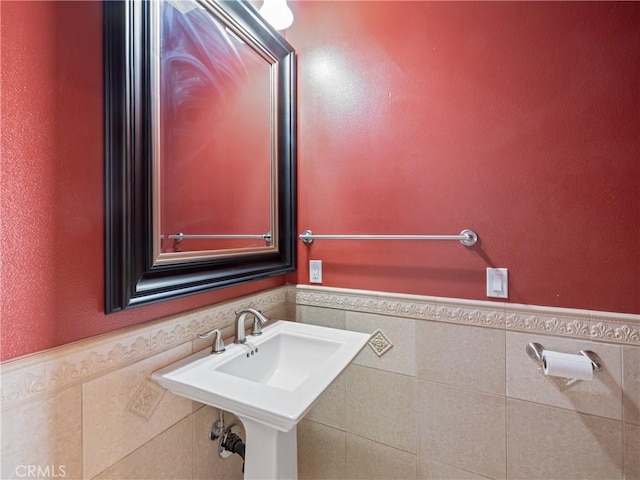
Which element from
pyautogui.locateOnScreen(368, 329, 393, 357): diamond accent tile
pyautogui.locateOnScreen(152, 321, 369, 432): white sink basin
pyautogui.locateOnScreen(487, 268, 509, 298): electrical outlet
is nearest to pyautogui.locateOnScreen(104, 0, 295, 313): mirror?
pyautogui.locateOnScreen(152, 321, 369, 432): white sink basin

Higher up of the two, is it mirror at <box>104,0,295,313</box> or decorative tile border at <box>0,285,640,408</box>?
mirror at <box>104,0,295,313</box>

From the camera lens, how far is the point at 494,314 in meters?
1.05

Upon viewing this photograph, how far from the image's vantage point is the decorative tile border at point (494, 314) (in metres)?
0.92

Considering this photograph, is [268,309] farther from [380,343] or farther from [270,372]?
[380,343]

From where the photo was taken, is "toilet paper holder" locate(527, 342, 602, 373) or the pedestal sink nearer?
the pedestal sink

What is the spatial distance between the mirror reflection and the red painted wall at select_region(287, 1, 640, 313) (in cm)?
24

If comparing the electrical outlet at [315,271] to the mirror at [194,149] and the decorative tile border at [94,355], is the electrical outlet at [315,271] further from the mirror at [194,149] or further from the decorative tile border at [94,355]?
the decorative tile border at [94,355]

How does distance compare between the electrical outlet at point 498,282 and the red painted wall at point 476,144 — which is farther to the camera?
the electrical outlet at point 498,282

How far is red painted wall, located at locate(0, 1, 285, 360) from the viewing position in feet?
1.82

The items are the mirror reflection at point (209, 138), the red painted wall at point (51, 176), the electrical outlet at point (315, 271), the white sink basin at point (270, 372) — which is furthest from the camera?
the electrical outlet at point (315, 271)

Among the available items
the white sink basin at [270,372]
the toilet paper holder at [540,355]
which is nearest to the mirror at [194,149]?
the white sink basin at [270,372]

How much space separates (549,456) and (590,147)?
105 centimetres

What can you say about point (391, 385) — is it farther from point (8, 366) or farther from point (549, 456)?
point (8, 366)

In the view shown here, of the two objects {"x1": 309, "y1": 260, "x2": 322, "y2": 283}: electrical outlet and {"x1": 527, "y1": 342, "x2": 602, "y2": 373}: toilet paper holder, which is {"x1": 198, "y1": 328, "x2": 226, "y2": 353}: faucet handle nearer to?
{"x1": 309, "y1": 260, "x2": 322, "y2": 283}: electrical outlet
